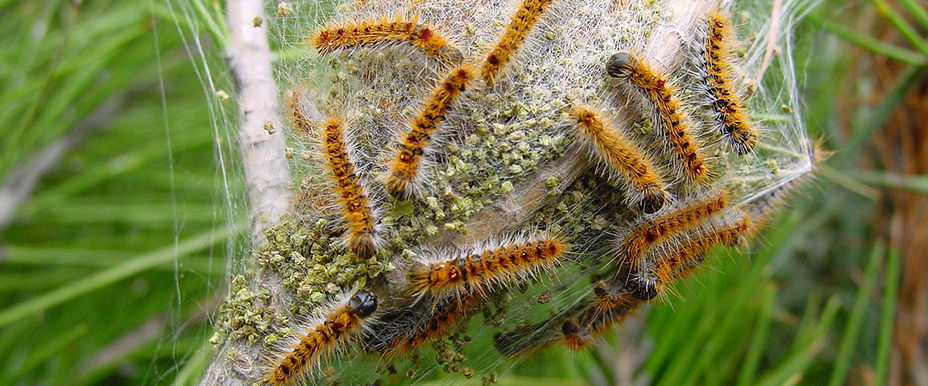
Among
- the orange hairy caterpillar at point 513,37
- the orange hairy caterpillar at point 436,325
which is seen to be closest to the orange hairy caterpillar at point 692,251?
the orange hairy caterpillar at point 436,325

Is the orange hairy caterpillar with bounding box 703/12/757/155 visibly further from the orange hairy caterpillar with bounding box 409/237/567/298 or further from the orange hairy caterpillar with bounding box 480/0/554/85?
the orange hairy caterpillar with bounding box 409/237/567/298

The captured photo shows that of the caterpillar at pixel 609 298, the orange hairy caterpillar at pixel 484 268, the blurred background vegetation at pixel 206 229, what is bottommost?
the blurred background vegetation at pixel 206 229

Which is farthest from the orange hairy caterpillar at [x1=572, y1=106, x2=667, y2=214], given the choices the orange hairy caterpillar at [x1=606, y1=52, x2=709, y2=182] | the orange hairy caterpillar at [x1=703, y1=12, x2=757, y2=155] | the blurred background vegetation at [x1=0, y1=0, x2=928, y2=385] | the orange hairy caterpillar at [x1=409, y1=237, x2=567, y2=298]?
the blurred background vegetation at [x1=0, y1=0, x2=928, y2=385]

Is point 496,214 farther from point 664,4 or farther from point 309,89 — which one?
point 664,4

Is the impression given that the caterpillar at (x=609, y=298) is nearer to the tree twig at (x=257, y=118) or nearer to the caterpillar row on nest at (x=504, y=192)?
the caterpillar row on nest at (x=504, y=192)

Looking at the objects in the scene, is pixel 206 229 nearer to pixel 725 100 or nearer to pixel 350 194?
pixel 350 194

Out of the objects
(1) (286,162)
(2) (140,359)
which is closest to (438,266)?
(1) (286,162)

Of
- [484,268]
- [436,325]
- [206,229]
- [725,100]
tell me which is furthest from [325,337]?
[206,229]
